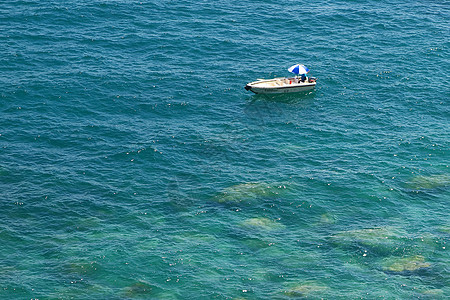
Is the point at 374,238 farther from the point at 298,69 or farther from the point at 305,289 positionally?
the point at 298,69

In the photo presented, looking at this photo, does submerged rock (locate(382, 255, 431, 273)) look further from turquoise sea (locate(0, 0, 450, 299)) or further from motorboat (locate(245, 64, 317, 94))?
motorboat (locate(245, 64, 317, 94))

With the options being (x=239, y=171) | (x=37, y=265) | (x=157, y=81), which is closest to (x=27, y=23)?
(x=157, y=81)

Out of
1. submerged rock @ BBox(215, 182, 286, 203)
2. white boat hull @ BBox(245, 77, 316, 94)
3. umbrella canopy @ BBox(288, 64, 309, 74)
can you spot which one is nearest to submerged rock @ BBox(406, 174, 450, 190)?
submerged rock @ BBox(215, 182, 286, 203)

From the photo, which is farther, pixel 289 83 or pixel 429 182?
pixel 289 83

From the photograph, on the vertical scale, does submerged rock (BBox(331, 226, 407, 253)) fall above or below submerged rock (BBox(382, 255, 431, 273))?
above

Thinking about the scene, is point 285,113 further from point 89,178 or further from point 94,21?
point 94,21

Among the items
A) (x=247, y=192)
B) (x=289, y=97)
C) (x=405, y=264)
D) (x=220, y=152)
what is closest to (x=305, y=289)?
(x=405, y=264)

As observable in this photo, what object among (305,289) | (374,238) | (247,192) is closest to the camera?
(305,289)
